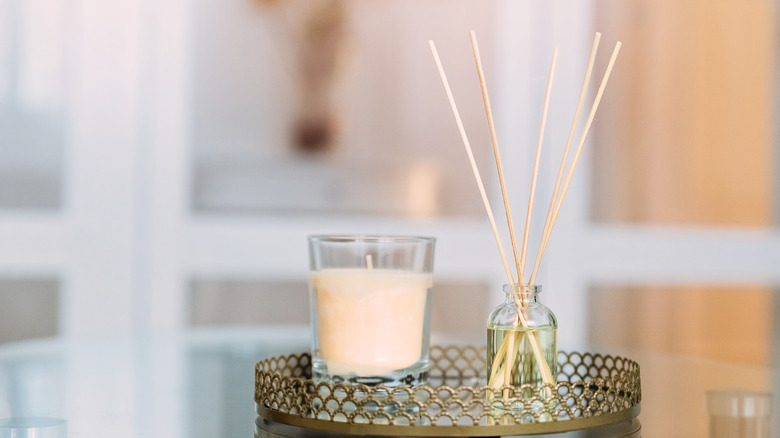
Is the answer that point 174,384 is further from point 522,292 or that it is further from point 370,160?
point 370,160

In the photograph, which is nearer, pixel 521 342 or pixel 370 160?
pixel 521 342

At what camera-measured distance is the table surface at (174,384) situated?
73 centimetres

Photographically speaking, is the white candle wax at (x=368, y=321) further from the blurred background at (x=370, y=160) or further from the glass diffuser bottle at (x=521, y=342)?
the blurred background at (x=370, y=160)

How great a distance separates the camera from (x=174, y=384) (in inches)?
37.3

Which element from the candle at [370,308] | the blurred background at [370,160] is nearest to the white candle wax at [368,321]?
the candle at [370,308]

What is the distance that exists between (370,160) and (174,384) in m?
1.51

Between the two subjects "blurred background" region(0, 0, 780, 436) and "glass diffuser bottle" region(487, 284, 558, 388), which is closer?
"glass diffuser bottle" region(487, 284, 558, 388)

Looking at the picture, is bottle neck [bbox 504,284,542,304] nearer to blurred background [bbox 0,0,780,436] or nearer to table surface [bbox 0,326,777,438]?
table surface [bbox 0,326,777,438]

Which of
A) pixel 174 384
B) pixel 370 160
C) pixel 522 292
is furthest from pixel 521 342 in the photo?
pixel 370 160

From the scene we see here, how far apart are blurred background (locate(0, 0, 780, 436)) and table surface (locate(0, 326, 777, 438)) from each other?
0.92m

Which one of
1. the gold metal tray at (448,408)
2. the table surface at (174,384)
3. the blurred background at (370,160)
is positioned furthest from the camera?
the blurred background at (370,160)

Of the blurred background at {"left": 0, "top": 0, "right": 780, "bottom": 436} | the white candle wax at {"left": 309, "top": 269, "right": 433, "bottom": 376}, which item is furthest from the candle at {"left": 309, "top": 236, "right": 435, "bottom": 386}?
the blurred background at {"left": 0, "top": 0, "right": 780, "bottom": 436}

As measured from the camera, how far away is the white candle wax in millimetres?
737

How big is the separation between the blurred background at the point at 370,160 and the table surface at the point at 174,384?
92 cm
